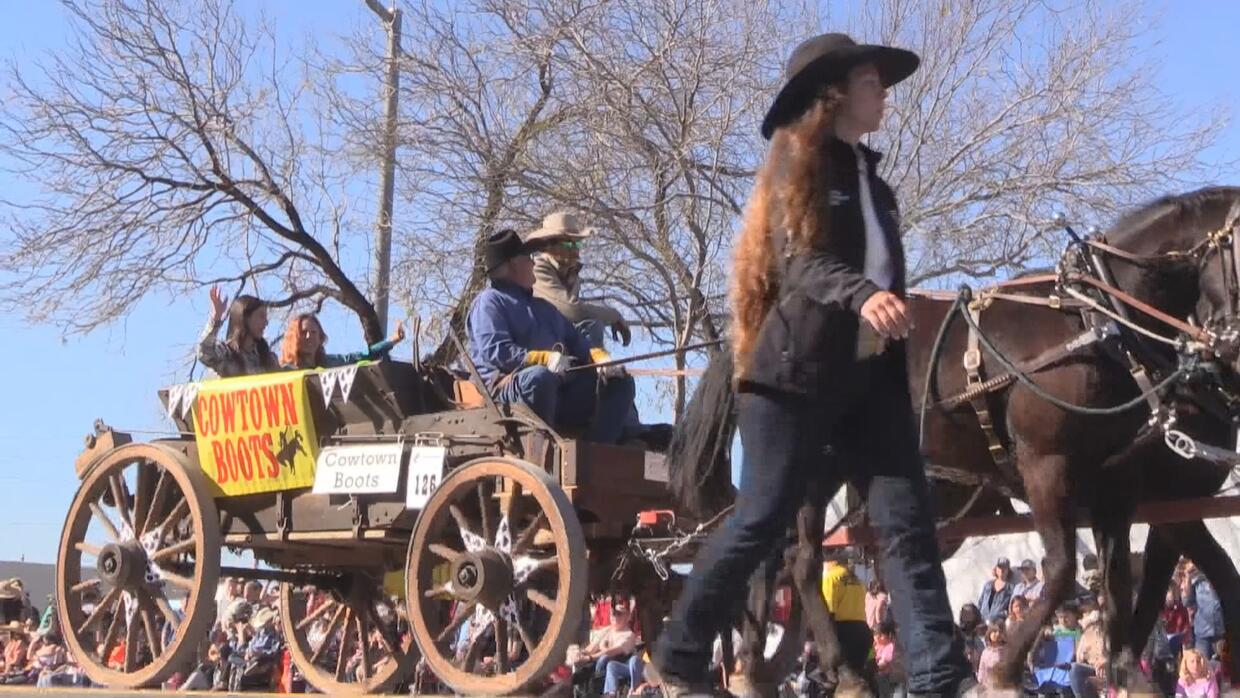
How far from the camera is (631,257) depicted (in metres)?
17.5

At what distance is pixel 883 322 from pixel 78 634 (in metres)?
6.02

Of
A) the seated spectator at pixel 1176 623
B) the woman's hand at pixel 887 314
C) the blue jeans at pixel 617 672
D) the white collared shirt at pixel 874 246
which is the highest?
the white collared shirt at pixel 874 246

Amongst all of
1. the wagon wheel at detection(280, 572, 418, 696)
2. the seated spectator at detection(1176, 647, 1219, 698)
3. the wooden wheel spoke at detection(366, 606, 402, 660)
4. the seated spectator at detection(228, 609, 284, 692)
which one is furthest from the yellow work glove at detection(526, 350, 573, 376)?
the seated spectator at detection(228, 609, 284, 692)

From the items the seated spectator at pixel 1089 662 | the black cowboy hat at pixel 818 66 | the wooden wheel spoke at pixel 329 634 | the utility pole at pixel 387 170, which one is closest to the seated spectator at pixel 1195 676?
the seated spectator at pixel 1089 662

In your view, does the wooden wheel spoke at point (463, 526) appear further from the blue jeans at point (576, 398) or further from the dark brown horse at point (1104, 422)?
the dark brown horse at point (1104, 422)

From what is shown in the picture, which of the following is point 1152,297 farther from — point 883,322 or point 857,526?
point 883,322

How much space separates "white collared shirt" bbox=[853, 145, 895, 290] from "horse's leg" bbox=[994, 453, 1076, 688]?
7.86ft

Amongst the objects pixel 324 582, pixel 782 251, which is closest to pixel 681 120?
pixel 324 582

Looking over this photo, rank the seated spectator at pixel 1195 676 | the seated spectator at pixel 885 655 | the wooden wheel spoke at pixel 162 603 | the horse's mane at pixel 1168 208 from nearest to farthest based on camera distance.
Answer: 1. the horse's mane at pixel 1168 208
2. the wooden wheel spoke at pixel 162 603
3. the seated spectator at pixel 1195 676
4. the seated spectator at pixel 885 655

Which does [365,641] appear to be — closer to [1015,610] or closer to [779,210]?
[1015,610]

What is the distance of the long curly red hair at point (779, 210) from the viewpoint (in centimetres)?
407

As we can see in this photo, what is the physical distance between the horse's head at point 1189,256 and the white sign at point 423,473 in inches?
125

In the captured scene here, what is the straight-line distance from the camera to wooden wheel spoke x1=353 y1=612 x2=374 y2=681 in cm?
923

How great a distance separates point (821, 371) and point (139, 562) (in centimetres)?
542
